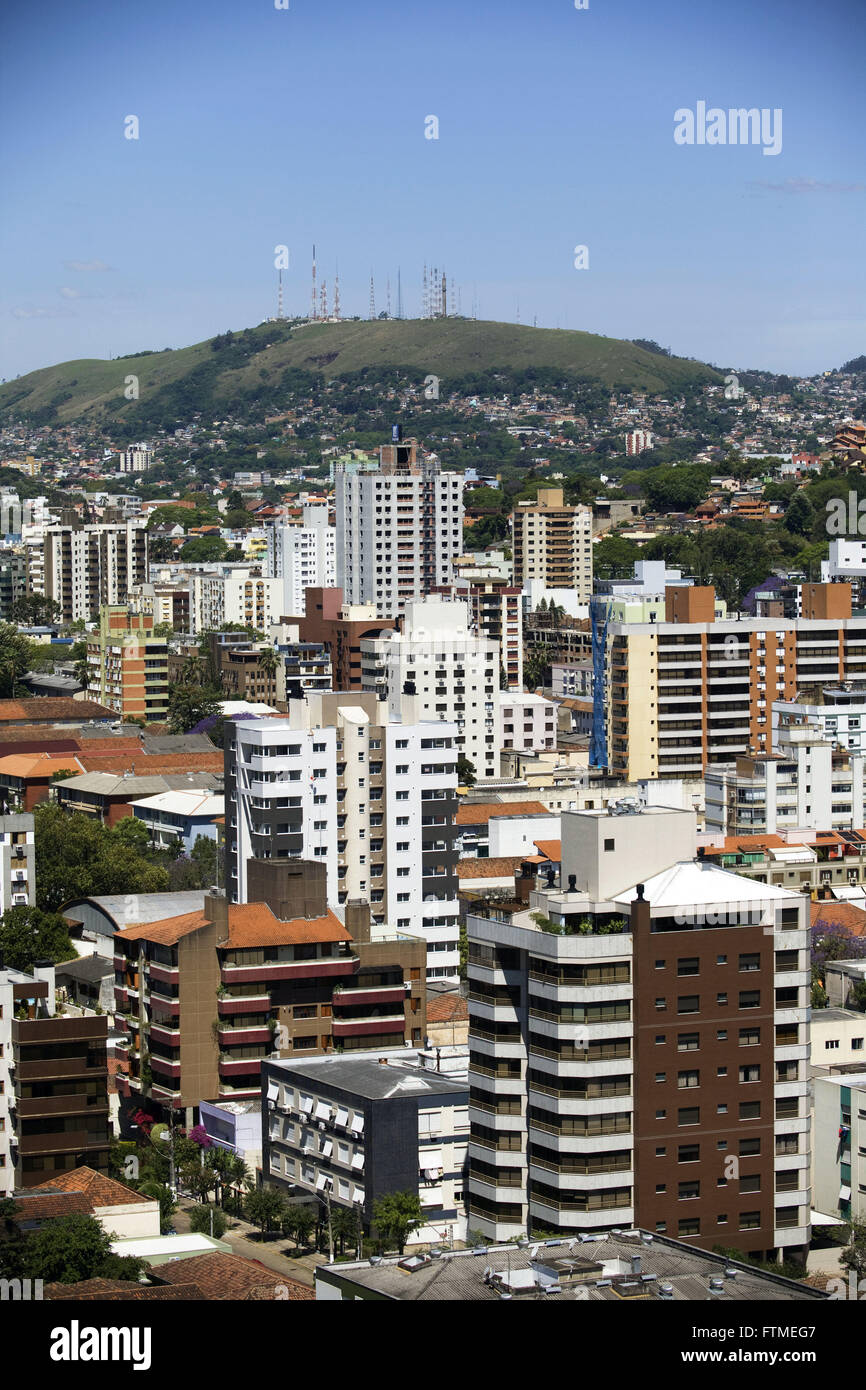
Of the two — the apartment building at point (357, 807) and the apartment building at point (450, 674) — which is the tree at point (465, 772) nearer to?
the apartment building at point (450, 674)

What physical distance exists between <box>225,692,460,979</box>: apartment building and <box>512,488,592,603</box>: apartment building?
47.8m

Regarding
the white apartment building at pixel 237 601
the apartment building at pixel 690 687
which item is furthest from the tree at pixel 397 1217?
the white apartment building at pixel 237 601

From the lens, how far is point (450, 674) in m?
51.4

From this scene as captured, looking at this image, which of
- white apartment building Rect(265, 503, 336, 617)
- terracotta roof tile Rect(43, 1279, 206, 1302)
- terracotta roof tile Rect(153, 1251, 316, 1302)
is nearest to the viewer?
terracotta roof tile Rect(43, 1279, 206, 1302)

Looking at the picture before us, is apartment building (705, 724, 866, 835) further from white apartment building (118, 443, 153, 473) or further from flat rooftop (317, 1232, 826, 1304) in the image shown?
white apartment building (118, 443, 153, 473)

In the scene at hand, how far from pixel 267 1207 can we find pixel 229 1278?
467cm

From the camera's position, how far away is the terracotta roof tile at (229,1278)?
1620cm

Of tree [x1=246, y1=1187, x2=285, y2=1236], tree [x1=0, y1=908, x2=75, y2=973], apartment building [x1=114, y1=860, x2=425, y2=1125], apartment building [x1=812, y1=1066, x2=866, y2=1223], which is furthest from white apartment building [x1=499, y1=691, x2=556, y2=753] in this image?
tree [x1=246, y1=1187, x2=285, y2=1236]

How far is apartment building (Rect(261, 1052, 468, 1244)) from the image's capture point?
809 inches

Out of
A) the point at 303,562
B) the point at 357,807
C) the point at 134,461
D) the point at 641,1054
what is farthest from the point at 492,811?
the point at 134,461

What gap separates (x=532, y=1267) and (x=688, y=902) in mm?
5003

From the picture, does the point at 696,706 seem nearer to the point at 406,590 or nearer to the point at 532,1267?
the point at 406,590

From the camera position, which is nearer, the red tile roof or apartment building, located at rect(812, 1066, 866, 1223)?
the red tile roof
